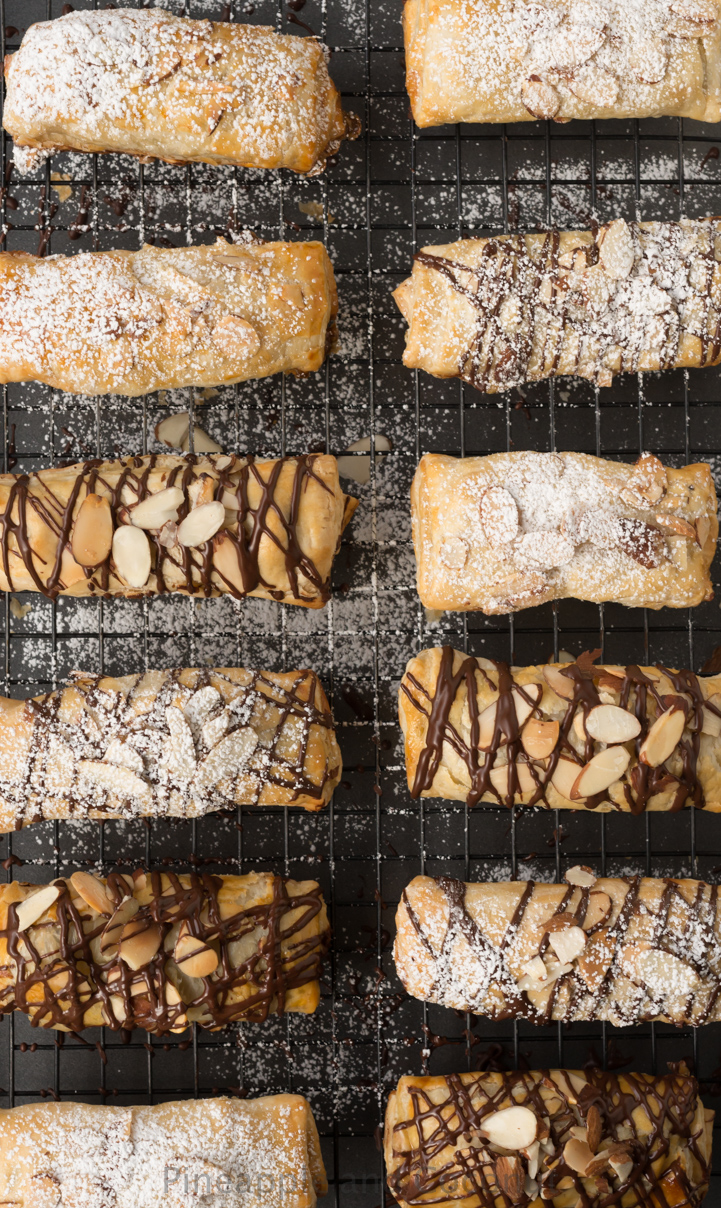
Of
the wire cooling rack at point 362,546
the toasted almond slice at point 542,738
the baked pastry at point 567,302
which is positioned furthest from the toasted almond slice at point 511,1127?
the baked pastry at point 567,302

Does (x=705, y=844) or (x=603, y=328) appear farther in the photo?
(x=705, y=844)

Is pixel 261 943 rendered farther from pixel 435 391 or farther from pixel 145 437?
pixel 435 391

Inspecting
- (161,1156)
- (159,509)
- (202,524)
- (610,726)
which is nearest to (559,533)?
(610,726)

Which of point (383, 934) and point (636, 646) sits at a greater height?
point (636, 646)

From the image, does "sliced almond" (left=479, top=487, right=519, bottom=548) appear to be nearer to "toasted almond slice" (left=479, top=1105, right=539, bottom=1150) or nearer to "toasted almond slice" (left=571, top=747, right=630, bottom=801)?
"toasted almond slice" (left=571, top=747, right=630, bottom=801)

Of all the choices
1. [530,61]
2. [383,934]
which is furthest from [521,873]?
[530,61]

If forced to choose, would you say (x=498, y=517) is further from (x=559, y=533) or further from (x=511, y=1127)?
(x=511, y=1127)
